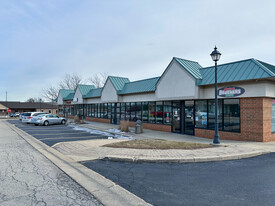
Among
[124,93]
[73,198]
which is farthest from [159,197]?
[124,93]

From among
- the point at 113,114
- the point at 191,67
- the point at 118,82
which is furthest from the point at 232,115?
the point at 113,114

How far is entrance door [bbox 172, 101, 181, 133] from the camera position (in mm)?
15789

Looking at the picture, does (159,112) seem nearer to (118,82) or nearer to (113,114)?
(118,82)

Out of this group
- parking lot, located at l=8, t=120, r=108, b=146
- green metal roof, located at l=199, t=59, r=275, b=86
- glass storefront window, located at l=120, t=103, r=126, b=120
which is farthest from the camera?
glass storefront window, located at l=120, t=103, r=126, b=120

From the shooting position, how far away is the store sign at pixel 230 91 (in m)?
12.0

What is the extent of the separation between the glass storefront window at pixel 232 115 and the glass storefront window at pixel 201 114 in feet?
4.66

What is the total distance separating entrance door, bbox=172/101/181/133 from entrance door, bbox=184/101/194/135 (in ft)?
1.84

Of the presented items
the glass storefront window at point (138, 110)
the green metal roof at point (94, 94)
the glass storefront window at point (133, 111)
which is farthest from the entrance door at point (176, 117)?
the green metal roof at point (94, 94)

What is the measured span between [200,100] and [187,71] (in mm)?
2175

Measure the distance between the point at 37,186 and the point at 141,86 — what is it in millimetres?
15595

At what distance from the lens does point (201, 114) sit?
1416 cm

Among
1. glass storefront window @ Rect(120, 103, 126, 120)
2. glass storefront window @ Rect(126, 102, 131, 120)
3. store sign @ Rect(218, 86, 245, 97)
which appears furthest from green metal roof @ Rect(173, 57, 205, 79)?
glass storefront window @ Rect(120, 103, 126, 120)

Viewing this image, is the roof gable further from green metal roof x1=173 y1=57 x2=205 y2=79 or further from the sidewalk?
the sidewalk

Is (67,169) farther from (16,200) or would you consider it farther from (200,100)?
(200,100)
